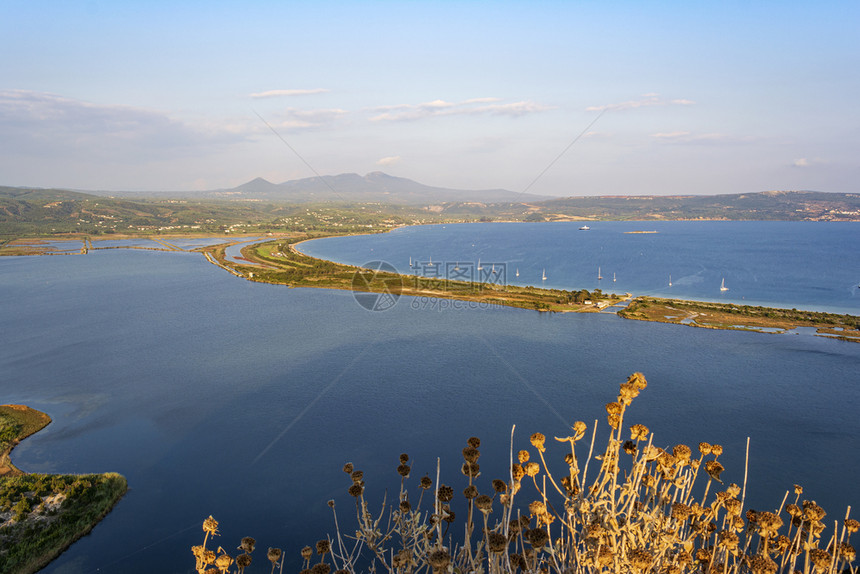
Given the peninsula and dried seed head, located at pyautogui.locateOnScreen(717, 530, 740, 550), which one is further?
the peninsula

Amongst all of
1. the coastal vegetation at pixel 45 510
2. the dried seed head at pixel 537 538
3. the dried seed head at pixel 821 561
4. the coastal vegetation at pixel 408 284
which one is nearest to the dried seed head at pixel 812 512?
the dried seed head at pixel 821 561

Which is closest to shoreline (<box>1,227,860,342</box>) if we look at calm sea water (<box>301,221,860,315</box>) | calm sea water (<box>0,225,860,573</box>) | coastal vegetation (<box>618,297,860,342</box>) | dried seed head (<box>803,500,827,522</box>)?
coastal vegetation (<box>618,297,860,342</box>)

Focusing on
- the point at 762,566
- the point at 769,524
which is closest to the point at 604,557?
the point at 762,566

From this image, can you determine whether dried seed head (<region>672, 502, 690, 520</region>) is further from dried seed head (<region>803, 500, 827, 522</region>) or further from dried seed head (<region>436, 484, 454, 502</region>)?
dried seed head (<region>436, 484, 454, 502</region>)

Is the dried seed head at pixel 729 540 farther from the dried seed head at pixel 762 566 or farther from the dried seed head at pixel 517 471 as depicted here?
the dried seed head at pixel 517 471

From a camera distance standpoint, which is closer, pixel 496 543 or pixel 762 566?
pixel 762 566

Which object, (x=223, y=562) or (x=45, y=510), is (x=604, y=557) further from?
(x=45, y=510)
